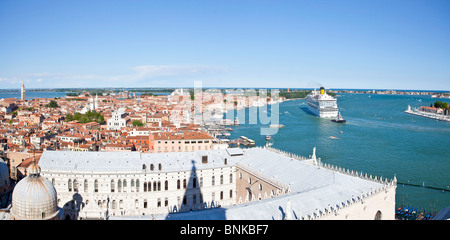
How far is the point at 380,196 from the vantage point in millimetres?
12328

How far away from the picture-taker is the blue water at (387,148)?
1997 cm

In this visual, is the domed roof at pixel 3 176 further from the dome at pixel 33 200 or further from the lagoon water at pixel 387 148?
the lagoon water at pixel 387 148

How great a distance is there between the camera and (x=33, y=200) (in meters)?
9.21

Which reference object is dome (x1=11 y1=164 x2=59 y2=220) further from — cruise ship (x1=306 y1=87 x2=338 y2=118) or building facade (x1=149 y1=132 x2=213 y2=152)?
cruise ship (x1=306 y1=87 x2=338 y2=118)

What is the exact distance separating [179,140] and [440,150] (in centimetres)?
2460

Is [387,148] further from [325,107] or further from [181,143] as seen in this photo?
[325,107]

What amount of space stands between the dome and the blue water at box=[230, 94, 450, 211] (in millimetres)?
16606

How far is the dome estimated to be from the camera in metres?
9.20

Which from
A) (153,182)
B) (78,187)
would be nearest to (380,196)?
(153,182)

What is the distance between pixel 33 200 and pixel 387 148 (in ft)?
102

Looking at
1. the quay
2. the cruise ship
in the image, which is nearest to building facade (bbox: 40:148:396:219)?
the cruise ship
